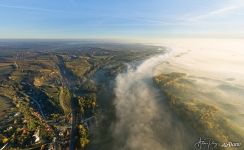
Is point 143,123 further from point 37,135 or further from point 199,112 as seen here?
point 37,135

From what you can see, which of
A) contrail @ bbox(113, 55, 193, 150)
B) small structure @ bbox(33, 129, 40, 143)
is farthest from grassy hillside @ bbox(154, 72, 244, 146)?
small structure @ bbox(33, 129, 40, 143)

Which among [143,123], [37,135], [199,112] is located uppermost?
[199,112]

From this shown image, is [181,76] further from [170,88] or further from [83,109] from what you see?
[83,109]

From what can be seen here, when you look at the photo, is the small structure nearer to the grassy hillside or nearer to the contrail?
the contrail

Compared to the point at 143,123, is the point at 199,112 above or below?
above

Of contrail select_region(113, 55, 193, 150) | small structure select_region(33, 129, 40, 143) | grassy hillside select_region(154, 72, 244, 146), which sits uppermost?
grassy hillside select_region(154, 72, 244, 146)

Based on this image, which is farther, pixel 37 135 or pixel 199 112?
pixel 199 112

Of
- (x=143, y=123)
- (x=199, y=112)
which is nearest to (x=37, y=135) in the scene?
(x=143, y=123)

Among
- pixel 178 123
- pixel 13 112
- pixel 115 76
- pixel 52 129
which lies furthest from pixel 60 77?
pixel 178 123

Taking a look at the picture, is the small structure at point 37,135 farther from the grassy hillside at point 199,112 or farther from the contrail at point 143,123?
the grassy hillside at point 199,112

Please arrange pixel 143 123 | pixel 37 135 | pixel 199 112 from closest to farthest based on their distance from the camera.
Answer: pixel 37 135 → pixel 143 123 → pixel 199 112
